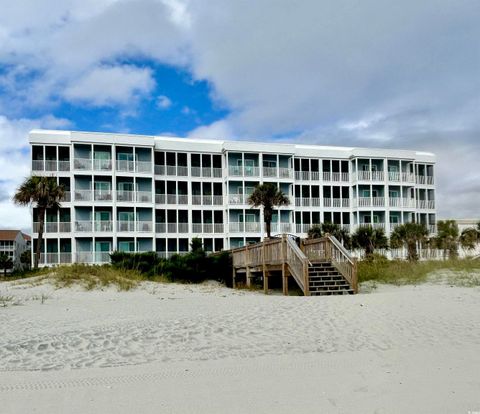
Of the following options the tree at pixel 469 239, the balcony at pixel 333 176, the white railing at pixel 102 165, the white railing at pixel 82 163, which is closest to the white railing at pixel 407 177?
the balcony at pixel 333 176

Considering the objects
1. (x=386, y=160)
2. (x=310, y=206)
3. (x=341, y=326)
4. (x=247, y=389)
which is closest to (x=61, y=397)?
(x=247, y=389)

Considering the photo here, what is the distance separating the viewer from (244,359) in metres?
7.03

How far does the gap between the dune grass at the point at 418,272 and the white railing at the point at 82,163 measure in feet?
78.6

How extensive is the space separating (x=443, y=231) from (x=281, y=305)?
38.7 m

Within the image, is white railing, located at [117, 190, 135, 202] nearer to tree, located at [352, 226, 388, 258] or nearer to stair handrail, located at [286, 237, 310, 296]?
tree, located at [352, 226, 388, 258]

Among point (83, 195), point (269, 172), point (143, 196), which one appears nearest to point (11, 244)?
point (83, 195)

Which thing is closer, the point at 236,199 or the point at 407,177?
the point at 236,199

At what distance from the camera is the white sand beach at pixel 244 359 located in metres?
5.16

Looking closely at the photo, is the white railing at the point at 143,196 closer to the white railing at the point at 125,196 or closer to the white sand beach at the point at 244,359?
the white railing at the point at 125,196

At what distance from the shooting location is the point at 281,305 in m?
12.8

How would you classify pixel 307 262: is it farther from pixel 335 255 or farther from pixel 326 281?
pixel 335 255

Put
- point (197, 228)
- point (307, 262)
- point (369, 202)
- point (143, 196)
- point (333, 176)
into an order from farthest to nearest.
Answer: point (333, 176) → point (369, 202) → point (197, 228) → point (143, 196) → point (307, 262)

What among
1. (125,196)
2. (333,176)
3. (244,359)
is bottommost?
(244,359)

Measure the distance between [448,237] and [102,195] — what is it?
27.3m
